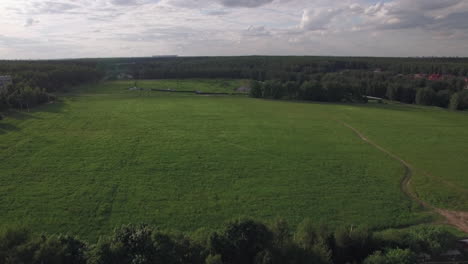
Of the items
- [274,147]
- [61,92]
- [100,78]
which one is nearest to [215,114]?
[274,147]

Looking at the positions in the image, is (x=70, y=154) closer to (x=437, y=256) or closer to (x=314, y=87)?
(x=437, y=256)

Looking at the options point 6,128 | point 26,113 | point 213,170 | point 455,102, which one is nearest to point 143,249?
point 213,170

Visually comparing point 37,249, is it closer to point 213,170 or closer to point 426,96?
point 213,170

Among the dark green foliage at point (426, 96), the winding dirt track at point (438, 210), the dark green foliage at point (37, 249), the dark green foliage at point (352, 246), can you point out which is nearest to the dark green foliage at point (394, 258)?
the dark green foliage at point (352, 246)

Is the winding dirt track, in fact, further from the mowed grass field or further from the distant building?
the distant building

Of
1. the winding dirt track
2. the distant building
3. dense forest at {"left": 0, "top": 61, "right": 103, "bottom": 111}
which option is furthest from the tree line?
the distant building

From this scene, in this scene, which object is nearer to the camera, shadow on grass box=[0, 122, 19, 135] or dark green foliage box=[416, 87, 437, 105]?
shadow on grass box=[0, 122, 19, 135]
